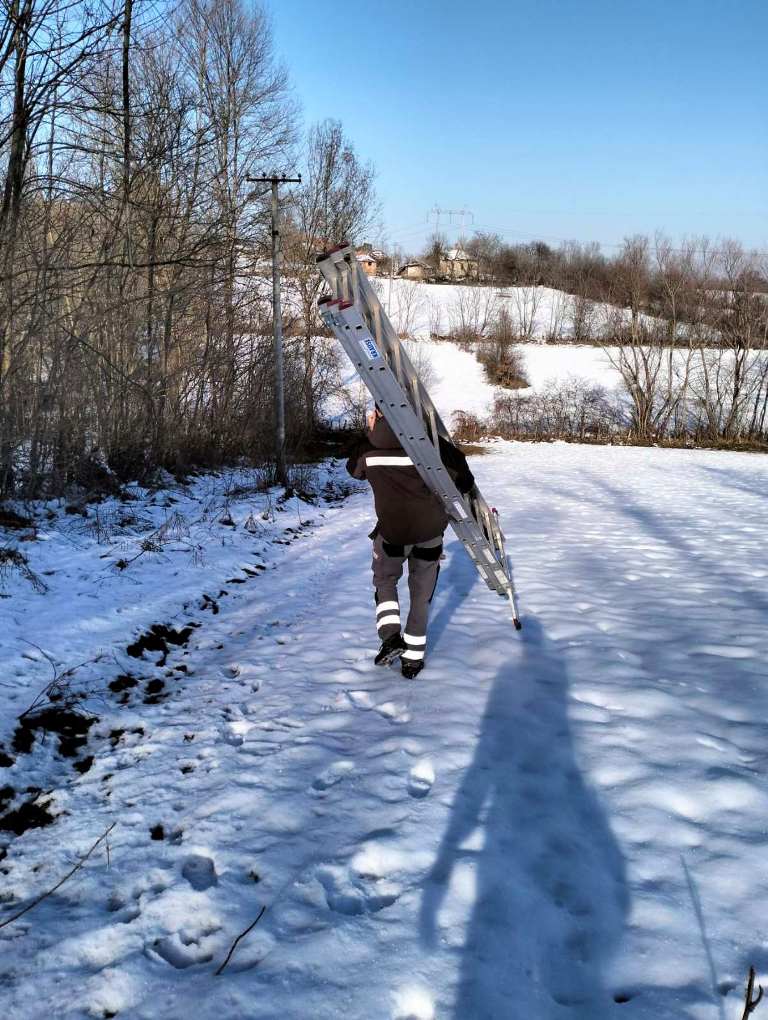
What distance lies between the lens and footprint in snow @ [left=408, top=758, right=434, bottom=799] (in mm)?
3045

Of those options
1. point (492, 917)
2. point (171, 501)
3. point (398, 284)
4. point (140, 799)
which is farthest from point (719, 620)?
point (398, 284)

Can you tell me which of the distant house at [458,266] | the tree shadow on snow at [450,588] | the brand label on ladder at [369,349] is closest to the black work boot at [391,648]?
the tree shadow on snow at [450,588]

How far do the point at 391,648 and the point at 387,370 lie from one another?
2156 millimetres

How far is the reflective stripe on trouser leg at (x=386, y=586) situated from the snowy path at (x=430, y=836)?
38 centimetres

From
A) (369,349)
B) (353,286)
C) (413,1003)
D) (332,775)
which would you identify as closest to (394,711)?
(332,775)

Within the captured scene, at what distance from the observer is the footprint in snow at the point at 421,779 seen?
305 centimetres

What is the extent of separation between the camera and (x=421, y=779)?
316 cm

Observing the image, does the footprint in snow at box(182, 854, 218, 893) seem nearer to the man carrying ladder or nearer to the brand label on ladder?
the man carrying ladder

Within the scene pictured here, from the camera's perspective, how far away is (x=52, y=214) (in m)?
9.00

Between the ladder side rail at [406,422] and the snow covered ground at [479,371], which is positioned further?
the snow covered ground at [479,371]

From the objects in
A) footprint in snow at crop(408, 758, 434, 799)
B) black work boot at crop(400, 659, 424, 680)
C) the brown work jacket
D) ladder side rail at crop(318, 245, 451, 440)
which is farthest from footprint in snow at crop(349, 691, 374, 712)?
ladder side rail at crop(318, 245, 451, 440)

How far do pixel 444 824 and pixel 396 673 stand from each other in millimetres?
1749

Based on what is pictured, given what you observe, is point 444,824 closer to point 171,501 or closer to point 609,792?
point 609,792

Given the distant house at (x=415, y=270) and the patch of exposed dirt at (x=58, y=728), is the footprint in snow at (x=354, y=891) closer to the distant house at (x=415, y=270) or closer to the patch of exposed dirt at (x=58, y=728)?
the patch of exposed dirt at (x=58, y=728)
